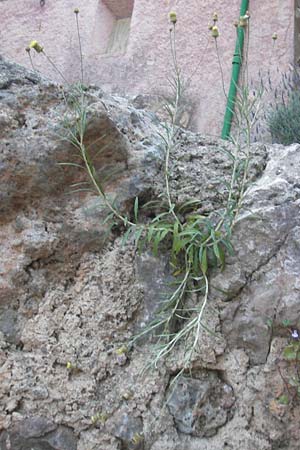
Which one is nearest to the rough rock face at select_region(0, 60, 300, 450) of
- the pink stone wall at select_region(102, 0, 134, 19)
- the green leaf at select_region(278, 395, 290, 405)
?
the green leaf at select_region(278, 395, 290, 405)

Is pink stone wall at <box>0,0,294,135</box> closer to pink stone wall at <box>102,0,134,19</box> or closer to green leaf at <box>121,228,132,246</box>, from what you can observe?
pink stone wall at <box>102,0,134,19</box>

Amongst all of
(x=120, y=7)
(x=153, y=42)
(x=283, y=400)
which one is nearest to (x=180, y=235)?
(x=283, y=400)

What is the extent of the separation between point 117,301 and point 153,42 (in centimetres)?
428

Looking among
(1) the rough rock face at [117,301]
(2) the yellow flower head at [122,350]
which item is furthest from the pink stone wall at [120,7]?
(2) the yellow flower head at [122,350]

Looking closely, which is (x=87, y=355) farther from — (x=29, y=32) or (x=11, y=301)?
(x=29, y=32)

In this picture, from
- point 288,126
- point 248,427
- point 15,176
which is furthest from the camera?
point 288,126

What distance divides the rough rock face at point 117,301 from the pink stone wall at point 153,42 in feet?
9.31

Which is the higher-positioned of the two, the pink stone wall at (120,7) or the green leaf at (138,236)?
the pink stone wall at (120,7)

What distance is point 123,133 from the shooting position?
6.70ft

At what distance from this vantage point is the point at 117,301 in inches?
73.4

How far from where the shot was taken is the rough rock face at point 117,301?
5.55 feet

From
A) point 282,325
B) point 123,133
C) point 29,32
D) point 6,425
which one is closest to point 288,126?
point 123,133

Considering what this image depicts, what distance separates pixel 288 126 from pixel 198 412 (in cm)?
284

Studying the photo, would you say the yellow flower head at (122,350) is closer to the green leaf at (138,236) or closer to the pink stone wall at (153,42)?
the green leaf at (138,236)
